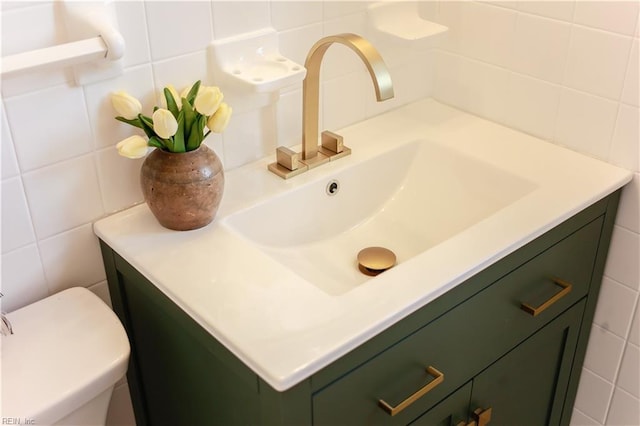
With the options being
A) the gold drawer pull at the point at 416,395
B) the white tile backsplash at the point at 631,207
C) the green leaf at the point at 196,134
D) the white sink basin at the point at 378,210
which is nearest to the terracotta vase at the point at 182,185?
the green leaf at the point at 196,134

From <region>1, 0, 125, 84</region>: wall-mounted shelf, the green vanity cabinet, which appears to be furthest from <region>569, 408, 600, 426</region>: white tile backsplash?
<region>1, 0, 125, 84</region>: wall-mounted shelf

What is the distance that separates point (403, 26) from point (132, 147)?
0.69 metres

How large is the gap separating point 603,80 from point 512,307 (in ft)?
1.58

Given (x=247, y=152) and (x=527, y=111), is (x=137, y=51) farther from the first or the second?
(x=527, y=111)

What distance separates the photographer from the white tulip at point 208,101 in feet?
3.62

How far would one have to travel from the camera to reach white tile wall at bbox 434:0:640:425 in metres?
1.35

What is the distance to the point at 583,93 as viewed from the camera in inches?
55.5

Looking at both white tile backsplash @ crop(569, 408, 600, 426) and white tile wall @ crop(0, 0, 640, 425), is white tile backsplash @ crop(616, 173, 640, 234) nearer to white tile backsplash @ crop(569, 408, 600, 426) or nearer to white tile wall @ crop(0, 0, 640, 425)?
white tile wall @ crop(0, 0, 640, 425)

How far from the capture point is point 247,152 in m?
1.40

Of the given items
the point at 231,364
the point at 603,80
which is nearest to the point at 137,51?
the point at 231,364

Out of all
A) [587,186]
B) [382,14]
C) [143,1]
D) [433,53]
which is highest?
[143,1]

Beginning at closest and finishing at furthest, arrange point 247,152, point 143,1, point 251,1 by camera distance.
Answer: point 143,1 < point 251,1 < point 247,152

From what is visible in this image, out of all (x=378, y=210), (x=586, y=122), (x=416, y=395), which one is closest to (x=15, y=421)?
(x=416, y=395)

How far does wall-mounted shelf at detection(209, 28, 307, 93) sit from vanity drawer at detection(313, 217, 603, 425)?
50cm
